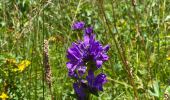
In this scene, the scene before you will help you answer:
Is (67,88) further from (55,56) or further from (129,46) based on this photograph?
(129,46)

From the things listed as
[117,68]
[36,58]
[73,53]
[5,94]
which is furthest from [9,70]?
[73,53]

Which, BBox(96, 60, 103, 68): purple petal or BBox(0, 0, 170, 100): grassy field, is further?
BBox(0, 0, 170, 100): grassy field

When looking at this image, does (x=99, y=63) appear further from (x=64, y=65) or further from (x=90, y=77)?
(x=64, y=65)

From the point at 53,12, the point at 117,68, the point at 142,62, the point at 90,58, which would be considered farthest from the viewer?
the point at 53,12

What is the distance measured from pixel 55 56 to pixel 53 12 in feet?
1.85

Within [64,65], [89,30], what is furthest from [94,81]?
[64,65]

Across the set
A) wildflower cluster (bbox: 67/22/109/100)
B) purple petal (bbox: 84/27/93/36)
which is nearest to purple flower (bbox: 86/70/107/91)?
wildflower cluster (bbox: 67/22/109/100)

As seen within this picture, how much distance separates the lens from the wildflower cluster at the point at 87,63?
1.37 metres

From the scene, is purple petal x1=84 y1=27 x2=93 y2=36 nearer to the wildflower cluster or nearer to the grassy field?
the wildflower cluster

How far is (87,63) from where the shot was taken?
1366mm

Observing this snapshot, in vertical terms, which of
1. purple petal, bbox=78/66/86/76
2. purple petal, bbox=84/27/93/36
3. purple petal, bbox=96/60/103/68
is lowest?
purple petal, bbox=78/66/86/76

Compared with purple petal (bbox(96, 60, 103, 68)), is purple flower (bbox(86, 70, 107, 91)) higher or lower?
lower

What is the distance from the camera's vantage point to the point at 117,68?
258cm

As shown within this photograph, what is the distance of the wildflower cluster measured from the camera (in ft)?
4.49
